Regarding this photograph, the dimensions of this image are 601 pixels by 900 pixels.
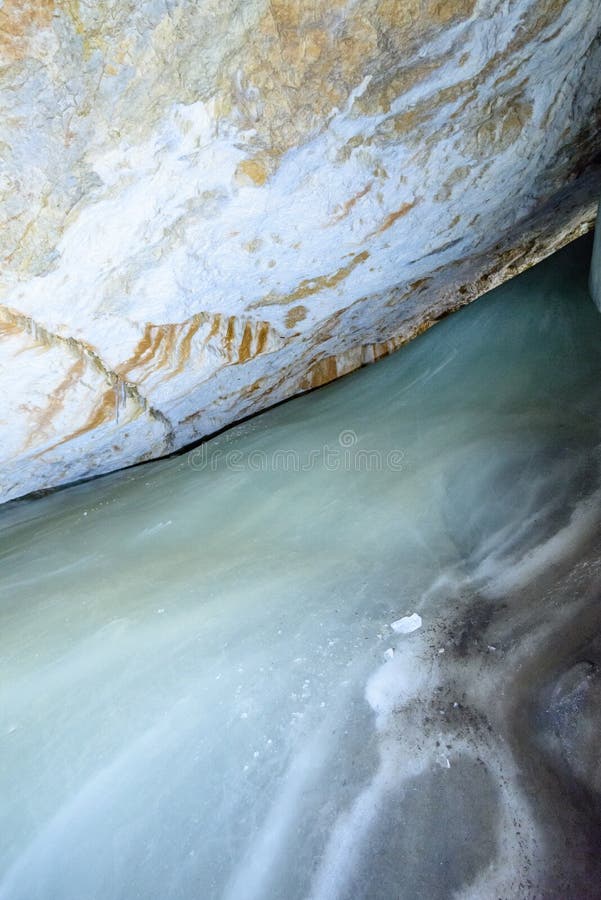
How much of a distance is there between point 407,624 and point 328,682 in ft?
1.06

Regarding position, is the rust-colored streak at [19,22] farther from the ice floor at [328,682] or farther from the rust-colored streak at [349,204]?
the ice floor at [328,682]

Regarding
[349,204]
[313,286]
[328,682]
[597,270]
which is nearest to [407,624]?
[328,682]

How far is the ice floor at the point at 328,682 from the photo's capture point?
1104 mm

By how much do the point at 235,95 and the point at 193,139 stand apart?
21cm

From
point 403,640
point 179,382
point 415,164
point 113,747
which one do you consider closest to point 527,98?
point 415,164

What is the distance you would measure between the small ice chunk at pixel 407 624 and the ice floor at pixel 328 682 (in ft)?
0.07

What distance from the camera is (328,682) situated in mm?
1466

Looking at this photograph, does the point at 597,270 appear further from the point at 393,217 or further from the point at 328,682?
the point at 328,682

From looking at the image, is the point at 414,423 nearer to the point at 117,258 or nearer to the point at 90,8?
the point at 117,258

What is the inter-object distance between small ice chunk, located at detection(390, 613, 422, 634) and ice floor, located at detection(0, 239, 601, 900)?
23 millimetres

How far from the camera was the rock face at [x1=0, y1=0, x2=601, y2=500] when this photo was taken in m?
1.61

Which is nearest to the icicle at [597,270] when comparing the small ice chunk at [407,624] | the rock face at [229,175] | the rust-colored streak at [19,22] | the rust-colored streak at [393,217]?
the rock face at [229,175]

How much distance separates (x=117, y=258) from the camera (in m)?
2.18

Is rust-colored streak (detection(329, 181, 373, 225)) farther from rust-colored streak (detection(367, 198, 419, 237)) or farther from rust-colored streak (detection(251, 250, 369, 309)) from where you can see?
rust-colored streak (detection(251, 250, 369, 309))
